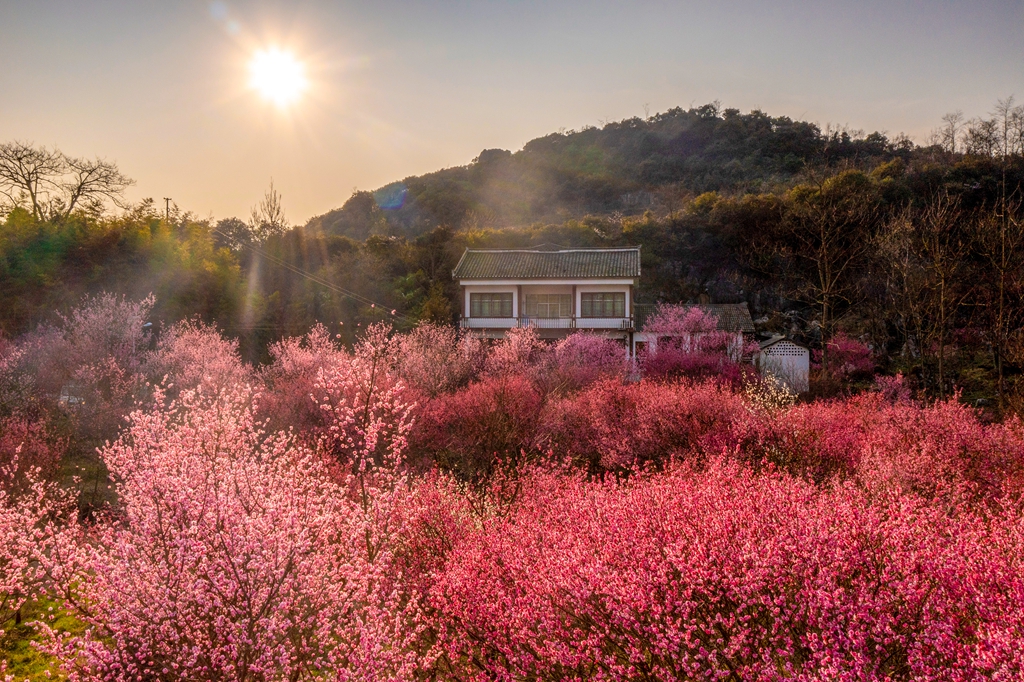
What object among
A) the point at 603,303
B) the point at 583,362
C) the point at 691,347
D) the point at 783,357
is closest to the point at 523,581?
the point at 583,362

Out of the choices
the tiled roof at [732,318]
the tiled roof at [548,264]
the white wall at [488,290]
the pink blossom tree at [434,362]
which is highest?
the tiled roof at [548,264]

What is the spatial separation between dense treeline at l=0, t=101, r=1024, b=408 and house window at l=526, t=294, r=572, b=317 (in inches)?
167

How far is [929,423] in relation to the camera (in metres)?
11.0

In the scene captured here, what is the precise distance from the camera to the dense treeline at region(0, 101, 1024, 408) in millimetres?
25922

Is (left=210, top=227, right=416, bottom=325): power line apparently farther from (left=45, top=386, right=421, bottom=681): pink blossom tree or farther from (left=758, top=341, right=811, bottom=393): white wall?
(left=45, top=386, right=421, bottom=681): pink blossom tree

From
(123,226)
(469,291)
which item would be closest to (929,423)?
(469,291)

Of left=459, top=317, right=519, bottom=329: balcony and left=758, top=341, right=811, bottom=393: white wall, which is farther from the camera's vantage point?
left=459, top=317, right=519, bottom=329: balcony

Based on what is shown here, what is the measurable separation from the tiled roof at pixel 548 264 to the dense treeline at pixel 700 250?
9.04 feet

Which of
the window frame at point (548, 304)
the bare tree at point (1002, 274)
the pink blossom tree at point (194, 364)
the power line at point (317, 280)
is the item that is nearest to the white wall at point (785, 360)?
the bare tree at point (1002, 274)

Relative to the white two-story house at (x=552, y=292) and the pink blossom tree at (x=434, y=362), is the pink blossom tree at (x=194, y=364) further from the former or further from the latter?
the white two-story house at (x=552, y=292)

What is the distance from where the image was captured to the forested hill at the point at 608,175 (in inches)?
2159

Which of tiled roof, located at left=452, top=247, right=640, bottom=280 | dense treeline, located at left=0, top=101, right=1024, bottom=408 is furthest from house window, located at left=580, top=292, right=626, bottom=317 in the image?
dense treeline, located at left=0, top=101, right=1024, bottom=408

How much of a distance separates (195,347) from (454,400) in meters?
10.5

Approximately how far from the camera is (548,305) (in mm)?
34344
